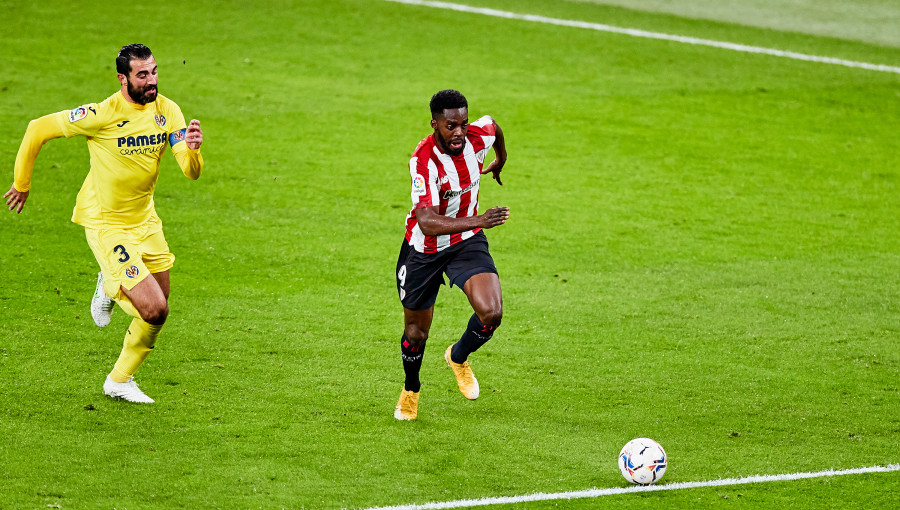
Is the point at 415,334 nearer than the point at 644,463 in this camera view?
No

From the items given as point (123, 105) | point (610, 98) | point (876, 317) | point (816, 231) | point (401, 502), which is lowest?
point (401, 502)

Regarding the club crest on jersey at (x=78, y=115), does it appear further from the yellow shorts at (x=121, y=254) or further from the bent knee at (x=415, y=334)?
the bent knee at (x=415, y=334)

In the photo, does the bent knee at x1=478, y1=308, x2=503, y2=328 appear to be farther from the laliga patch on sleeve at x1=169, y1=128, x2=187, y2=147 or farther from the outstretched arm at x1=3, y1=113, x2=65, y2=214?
the outstretched arm at x1=3, y1=113, x2=65, y2=214

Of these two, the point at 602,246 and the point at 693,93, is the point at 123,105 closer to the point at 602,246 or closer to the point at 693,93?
the point at 602,246

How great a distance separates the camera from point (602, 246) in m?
12.4

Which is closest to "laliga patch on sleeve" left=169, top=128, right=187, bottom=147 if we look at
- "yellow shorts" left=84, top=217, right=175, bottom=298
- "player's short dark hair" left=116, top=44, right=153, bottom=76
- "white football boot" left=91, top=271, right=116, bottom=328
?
"player's short dark hair" left=116, top=44, right=153, bottom=76

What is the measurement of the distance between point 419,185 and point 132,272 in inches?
92.5

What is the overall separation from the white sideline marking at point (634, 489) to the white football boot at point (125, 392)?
254 centimetres

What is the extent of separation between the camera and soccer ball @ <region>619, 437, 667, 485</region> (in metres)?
7.11

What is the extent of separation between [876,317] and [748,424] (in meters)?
3.21

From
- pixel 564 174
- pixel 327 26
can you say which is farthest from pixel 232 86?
pixel 564 174

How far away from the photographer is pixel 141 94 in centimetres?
771

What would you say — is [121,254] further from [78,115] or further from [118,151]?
[78,115]

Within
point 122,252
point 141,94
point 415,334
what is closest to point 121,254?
point 122,252
